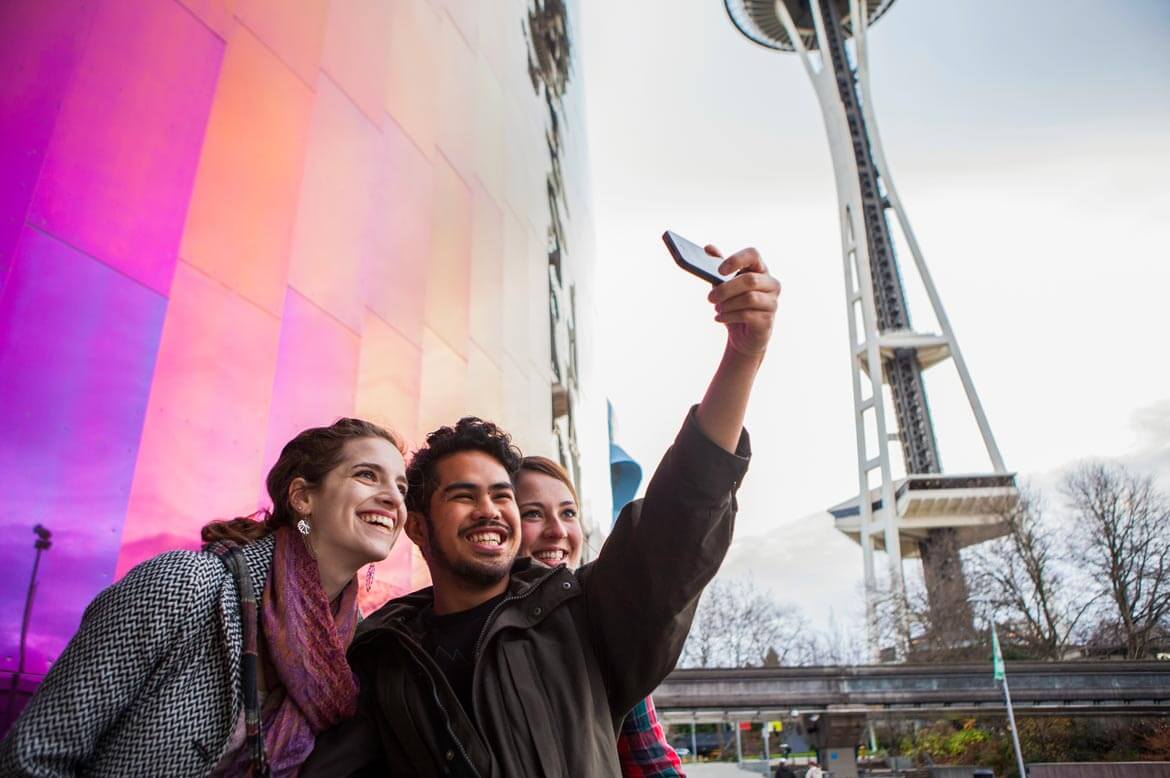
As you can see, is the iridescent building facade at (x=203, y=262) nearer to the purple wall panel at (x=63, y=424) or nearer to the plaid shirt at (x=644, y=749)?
the purple wall panel at (x=63, y=424)

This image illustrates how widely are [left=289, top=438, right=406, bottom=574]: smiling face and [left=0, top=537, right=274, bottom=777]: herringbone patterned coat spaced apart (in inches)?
13.9

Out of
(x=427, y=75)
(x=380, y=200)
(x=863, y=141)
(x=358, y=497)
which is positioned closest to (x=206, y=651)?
(x=358, y=497)

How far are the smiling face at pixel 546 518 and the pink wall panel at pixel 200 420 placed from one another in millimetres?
1297

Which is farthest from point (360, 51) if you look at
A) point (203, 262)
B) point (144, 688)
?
point (144, 688)

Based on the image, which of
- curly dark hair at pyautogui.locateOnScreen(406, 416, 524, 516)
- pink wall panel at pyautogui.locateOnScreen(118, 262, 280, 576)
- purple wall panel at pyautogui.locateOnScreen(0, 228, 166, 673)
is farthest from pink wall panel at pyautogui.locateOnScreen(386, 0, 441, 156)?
curly dark hair at pyautogui.locateOnScreen(406, 416, 524, 516)

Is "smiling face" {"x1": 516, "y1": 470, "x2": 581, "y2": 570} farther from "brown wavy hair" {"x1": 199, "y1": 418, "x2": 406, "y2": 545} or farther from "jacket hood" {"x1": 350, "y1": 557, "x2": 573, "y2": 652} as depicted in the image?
"brown wavy hair" {"x1": 199, "y1": 418, "x2": 406, "y2": 545}

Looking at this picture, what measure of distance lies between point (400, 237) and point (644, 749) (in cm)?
372

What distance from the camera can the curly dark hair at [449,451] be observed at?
2246 mm

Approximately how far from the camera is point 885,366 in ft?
167

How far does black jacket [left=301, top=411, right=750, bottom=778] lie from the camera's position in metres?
1.59

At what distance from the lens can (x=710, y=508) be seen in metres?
1.59

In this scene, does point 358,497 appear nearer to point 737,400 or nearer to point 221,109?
point 737,400

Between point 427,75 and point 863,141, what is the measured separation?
5427 cm

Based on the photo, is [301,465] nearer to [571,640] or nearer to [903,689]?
[571,640]
